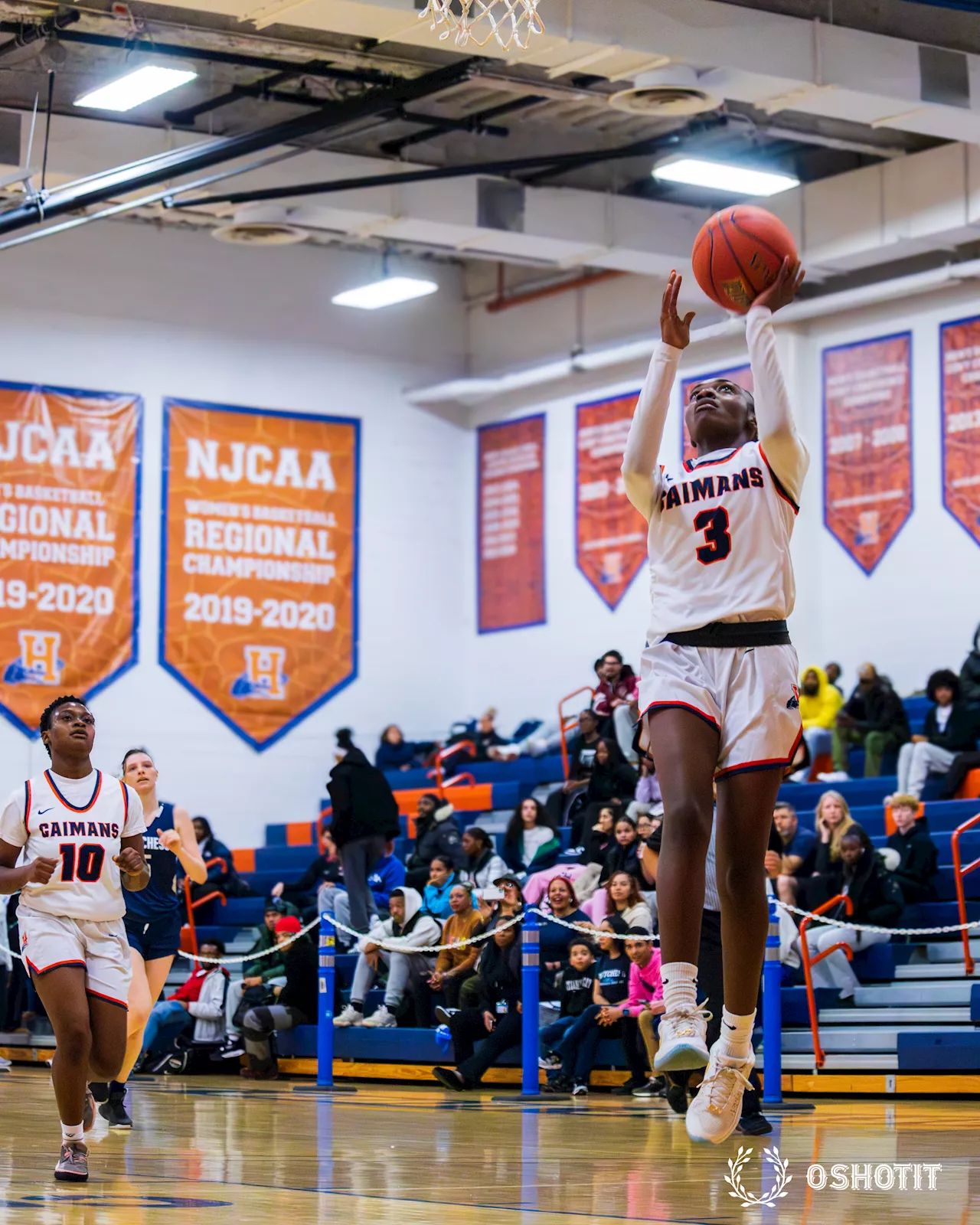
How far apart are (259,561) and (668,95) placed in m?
9.28

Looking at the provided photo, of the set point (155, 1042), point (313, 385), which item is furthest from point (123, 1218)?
point (313, 385)

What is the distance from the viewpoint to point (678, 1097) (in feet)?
33.6

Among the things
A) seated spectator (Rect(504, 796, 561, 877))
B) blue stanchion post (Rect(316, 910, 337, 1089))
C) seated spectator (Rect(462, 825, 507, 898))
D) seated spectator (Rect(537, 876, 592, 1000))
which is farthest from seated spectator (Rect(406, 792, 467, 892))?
blue stanchion post (Rect(316, 910, 337, 1089))

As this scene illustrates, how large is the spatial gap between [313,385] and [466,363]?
2203 millimetres

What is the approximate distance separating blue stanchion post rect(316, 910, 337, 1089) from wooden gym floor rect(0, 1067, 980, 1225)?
3.91 feet

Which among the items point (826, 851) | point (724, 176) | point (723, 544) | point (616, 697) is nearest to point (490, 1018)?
point (826, 851)

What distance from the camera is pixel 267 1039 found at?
14984mm

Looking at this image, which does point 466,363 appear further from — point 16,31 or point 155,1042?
point 155,1042

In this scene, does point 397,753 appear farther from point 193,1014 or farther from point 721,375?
point 193,1014

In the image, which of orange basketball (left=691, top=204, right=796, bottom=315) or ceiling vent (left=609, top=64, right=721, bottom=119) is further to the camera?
ceiling vent (left=609, top=64, right=721, bottom=119)

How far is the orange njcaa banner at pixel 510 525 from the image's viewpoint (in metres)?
23.1

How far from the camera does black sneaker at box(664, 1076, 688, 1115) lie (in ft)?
33.2

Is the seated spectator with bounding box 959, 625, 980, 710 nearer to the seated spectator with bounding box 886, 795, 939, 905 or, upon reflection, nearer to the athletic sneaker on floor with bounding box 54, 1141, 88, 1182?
the seated spectator with bounding box 886, 795, 939, 905

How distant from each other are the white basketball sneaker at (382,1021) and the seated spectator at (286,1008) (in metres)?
0.66
